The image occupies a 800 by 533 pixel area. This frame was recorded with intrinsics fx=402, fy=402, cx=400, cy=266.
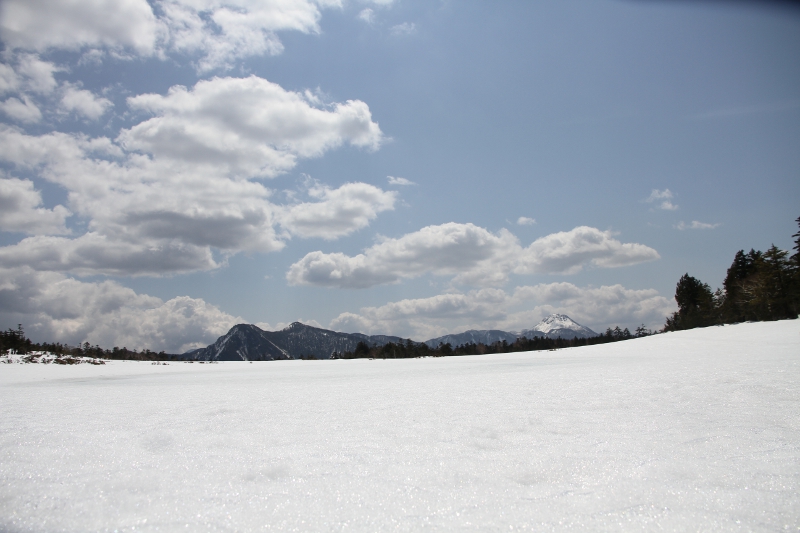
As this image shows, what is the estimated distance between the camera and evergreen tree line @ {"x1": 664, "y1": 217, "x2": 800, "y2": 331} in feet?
105

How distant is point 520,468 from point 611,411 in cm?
223

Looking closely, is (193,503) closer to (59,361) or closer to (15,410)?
(15,410)

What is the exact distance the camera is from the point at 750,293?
4953 cm

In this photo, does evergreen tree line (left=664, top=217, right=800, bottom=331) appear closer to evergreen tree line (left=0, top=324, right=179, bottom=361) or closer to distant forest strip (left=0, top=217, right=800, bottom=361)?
distant forest strip (left=0, top=217, right=800, bottom=361)

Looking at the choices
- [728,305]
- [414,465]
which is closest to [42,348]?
[414,465]

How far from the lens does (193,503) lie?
2.41 meters

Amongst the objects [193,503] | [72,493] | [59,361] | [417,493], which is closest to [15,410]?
[72,493]

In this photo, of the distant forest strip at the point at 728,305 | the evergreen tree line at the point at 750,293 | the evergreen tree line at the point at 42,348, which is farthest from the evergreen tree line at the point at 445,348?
the evergreen tree line at the point at 42,348

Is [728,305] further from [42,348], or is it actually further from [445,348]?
[42,348]

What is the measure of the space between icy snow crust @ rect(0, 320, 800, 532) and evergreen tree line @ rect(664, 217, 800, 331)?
35578 millimetres

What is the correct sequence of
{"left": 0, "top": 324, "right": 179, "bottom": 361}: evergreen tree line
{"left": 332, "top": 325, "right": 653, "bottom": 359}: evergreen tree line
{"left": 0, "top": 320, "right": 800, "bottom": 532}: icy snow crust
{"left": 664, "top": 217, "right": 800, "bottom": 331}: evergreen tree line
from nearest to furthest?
{"left": 0, "top": 320, "right": 800, "bottom": 532}: icy snow crust → {"left": 0, "top": 324, "right": 179, "bottom": 361}: evergreen tree line → {"left": 664, "top": 217, "right": 800, "bottom": 331}: evergreen tree line → {"left": 332, "top": 325, "right": 653, "bottom": 359}: evergreen tree line

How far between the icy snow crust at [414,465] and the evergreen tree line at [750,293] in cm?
3558

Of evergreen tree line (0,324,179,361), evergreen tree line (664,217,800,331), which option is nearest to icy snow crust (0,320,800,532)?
evergreen tree line (0,324,179,361)

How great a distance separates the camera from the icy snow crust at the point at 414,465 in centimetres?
226
